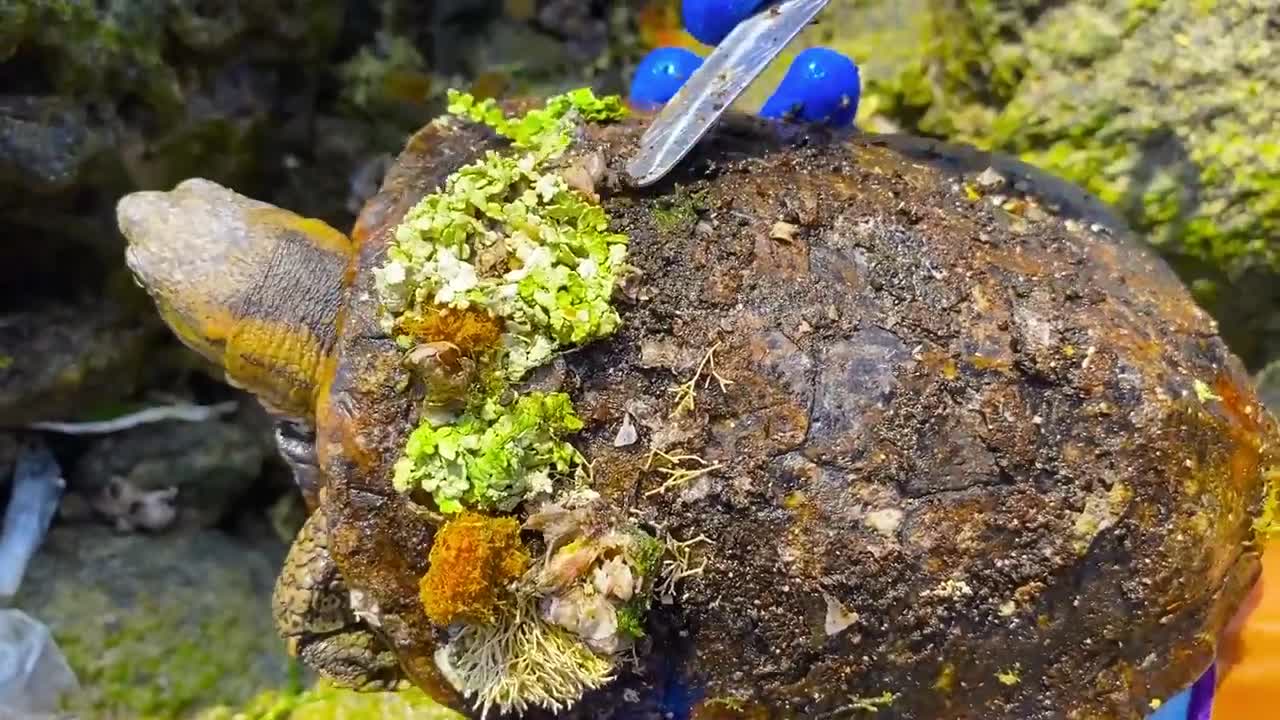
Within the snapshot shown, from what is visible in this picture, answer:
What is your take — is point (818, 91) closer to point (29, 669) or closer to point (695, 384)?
point (695, 384)

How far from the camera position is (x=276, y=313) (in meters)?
A: 1.20

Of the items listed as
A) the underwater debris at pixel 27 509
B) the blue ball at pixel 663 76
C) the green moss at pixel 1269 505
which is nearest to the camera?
the green moss at pixel 1269 505

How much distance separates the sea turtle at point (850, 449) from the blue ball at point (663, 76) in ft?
1.17

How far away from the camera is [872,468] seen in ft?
3.37

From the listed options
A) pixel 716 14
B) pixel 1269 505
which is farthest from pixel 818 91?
pixel 1269 505

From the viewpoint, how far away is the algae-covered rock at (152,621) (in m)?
1.75

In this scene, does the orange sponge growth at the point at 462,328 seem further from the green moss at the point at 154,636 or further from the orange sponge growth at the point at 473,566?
the green moss at the point at 154,636

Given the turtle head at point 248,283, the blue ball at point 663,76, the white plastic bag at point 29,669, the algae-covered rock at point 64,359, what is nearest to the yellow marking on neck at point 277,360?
the turtle head at point 248,283

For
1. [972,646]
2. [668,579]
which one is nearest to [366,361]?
[668,579]

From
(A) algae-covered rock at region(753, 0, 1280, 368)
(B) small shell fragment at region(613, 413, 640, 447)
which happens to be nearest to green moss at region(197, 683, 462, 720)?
(B) small shell fragment at region(613, 413, 640, 447)

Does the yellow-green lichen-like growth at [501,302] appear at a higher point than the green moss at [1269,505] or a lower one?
higher

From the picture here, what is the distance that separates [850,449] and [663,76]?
74cm

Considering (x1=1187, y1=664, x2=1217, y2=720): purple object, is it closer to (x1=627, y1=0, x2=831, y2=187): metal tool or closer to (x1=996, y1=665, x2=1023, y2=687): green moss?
(x1=996, y1=665, x2=1023, y2=687): green moss

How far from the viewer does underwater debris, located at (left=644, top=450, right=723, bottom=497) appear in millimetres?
1023
